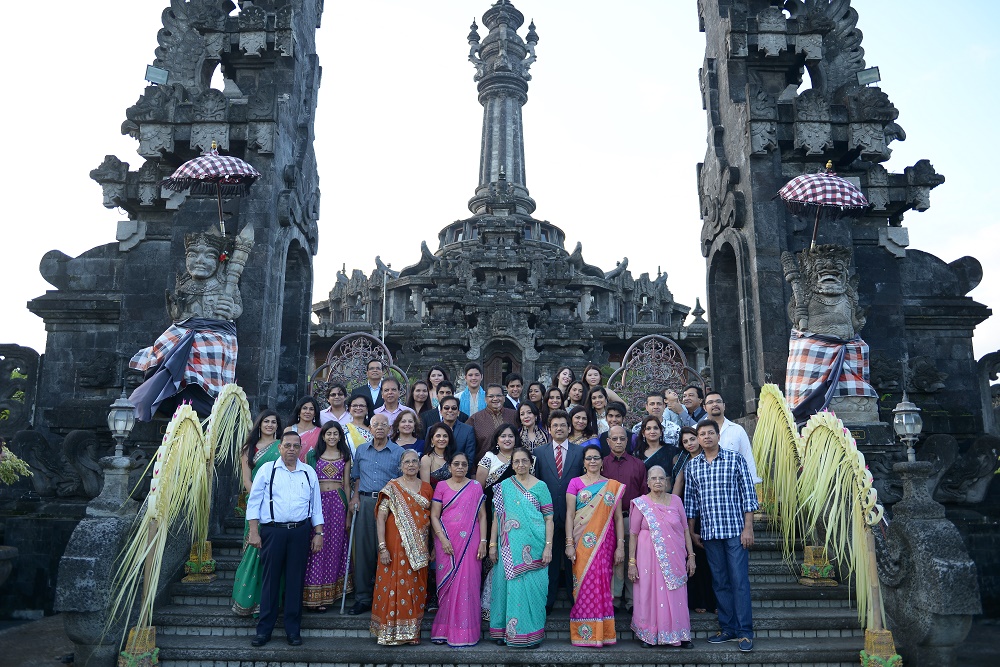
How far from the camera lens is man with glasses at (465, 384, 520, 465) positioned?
7.40 m

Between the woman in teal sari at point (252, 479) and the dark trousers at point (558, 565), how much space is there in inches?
101

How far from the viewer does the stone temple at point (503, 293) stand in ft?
104

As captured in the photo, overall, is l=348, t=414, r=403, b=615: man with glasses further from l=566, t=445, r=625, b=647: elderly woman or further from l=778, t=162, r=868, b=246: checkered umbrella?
l=778, t=162, r=868, b=246: checkered umbrella

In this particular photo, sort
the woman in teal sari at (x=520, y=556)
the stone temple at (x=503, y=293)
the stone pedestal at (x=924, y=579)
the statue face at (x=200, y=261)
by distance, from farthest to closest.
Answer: the stone temple at (x=503, y=293)
the statue face at (x=200, y=261)
the woman in teal sari at (x=520, y=556)
the stone pedestal at (x=924, y=579)

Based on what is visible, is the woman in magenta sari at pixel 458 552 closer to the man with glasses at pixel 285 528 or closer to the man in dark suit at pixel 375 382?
the man with glasses at pixel 285 528

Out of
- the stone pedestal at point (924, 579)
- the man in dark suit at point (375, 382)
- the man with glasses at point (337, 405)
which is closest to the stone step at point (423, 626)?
the stone pedestal at point (924, 579)

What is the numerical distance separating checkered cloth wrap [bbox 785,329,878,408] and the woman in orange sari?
5446mm

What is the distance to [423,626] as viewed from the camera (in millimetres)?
6301

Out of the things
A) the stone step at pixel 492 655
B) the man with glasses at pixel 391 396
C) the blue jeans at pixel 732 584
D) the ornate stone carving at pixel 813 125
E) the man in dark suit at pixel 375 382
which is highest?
the ornate stone carving at pixel 813 125

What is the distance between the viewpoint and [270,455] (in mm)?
6605

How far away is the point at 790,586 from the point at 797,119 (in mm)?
7419

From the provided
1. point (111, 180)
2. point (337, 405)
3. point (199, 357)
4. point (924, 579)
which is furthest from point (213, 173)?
point (924, 579)

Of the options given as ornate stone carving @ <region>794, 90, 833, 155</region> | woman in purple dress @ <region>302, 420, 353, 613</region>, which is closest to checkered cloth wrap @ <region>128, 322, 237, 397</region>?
woman in purple dress @ <region>302, 420, 353, 613</region>

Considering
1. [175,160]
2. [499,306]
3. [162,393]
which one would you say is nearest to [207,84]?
[175,160]
